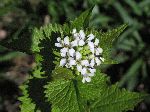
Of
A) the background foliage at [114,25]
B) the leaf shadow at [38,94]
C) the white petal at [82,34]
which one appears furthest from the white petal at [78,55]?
the background foliage at [114,25]

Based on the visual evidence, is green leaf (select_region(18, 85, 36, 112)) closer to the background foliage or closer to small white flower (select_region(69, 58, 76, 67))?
small white flower (select_region(69, 58, 76, 67))

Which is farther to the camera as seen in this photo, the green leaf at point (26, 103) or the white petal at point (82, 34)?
the green leaf at point (26, 103)

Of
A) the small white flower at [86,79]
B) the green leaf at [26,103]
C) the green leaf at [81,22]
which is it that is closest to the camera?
the small white flower at [86,79]

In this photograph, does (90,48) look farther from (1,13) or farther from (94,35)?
(1,13)

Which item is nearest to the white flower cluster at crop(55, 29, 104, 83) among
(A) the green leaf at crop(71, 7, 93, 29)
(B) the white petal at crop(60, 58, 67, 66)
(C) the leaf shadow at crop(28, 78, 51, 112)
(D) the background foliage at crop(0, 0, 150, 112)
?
(B) the white petal at crop(60, 58, 67, 66)

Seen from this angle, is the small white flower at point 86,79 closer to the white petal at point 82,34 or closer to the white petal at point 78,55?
the white petal at point 78,55

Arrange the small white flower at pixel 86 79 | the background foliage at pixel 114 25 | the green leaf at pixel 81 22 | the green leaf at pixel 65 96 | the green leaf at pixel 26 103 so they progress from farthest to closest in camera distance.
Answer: the background foliage at pixel 114 25 → the green leaf at pixel 26 103 → the green leaf at pixel 81 22 → the small white flower at pixel 86 79 → the green leaf at pixel 65 96
